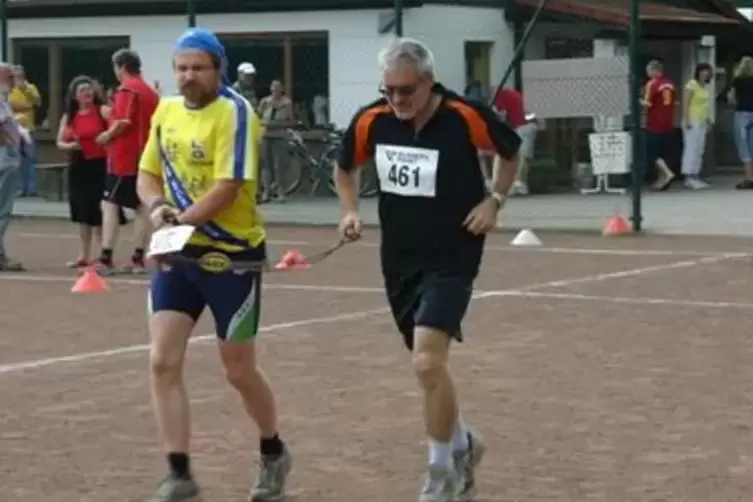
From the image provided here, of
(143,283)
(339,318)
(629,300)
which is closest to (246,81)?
(143,283)

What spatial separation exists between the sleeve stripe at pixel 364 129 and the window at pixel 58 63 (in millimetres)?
21579

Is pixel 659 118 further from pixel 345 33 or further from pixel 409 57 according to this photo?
pixel 409 57

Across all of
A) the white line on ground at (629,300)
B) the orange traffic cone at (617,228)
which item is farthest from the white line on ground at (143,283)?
the orange traffic cone at (617,228)

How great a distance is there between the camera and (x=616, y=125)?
2472cm

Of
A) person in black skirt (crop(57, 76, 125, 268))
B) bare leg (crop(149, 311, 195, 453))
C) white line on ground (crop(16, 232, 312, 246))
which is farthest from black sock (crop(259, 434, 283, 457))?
white line on ground (crop(16, 232, 312, 246))

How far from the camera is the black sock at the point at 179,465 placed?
7.77 meters

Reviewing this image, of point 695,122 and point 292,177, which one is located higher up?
point 695,122

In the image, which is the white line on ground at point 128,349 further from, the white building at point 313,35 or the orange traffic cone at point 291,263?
the white building at point 313,35

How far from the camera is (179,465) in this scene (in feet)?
25.5

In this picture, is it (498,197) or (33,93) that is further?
(33,93)

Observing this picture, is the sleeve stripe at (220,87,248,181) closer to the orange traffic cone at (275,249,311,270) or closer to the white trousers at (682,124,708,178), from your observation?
the orange traffic cone at (275,249,311,270)

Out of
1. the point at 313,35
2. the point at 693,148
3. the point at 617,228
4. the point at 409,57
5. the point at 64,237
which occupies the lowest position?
the point at 64,237

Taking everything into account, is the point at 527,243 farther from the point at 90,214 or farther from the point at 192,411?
the point at 192,411

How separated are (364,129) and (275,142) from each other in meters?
18.7
